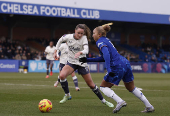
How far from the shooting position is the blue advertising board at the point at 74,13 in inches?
1444

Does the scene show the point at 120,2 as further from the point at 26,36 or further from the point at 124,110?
the point at 124,110

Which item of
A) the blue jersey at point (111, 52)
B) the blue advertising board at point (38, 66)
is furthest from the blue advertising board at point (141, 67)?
the blue jersey at point (111, 52)

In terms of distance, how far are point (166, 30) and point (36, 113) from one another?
170 ft

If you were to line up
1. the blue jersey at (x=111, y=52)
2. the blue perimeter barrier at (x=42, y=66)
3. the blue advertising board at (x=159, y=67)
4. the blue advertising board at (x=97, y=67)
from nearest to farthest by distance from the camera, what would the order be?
1. the blue jersey at (x=111, y=52)
2. the blue perimeter barrier at (x=42, y=66)
3. the blue advertising board at (x=97, y=67)
4. the blue advertising board at (x=159, y=67)

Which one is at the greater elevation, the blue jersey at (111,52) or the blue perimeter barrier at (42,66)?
the blue jersey at (111,52)

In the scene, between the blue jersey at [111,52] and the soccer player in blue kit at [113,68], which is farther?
the blue jersey at [111,52]

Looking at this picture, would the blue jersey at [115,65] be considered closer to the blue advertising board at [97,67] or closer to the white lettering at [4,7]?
the blue advertising board at [97,67]

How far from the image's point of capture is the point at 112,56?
745 centimetres

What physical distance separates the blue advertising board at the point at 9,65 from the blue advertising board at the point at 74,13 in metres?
6.13

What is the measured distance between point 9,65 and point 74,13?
11369mm

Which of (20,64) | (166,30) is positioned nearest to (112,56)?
(20,64)

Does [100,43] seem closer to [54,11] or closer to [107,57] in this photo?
[107,57]

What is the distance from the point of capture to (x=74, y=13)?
40.5 metres

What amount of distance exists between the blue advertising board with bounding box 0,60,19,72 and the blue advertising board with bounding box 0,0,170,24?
613cm
